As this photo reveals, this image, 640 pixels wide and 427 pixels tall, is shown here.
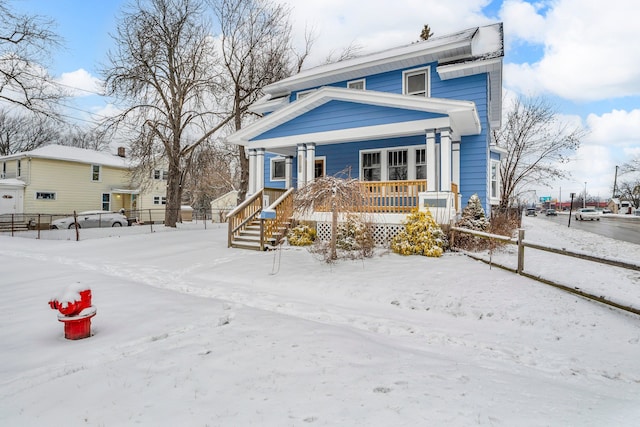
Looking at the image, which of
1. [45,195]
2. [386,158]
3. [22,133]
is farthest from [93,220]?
[22,133]

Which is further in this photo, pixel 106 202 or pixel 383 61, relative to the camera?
pixel 106 202

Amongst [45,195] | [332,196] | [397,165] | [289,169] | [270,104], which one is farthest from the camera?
[45,195]

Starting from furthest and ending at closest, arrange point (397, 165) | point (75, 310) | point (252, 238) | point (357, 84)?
point (357, 84), point (397, 165), point (252, 238), point (75, 310)

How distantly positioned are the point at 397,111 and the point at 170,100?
16.0 metres

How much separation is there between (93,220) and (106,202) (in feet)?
28.4

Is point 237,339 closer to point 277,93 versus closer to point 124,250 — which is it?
point 124,250

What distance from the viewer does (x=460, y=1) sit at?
38.7 feet

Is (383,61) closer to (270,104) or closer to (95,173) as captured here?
(270,104)

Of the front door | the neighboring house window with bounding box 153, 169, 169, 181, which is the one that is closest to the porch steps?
the front door

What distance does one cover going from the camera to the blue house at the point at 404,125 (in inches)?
398

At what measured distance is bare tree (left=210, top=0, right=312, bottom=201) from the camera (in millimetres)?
21219

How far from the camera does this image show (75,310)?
4105mm

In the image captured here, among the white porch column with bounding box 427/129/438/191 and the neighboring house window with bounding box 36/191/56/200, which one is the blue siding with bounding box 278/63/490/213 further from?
the neighboring house window with bounding box 36/191/56/200

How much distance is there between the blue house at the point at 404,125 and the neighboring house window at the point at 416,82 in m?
0.04
